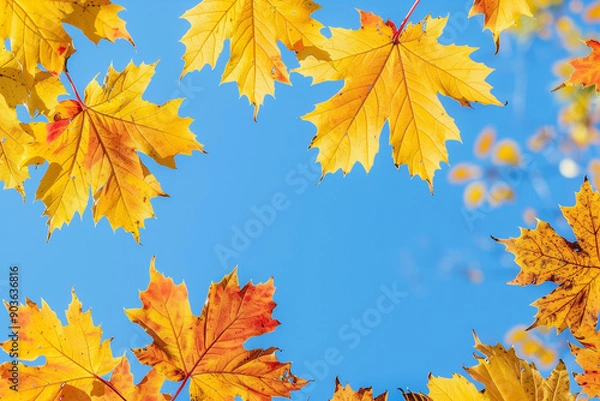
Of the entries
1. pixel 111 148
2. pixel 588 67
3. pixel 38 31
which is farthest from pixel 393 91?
pixel 38 31

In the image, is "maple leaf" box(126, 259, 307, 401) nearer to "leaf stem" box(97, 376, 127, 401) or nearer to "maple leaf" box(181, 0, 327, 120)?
"leaf stem" box(97, 376, 127, 401)

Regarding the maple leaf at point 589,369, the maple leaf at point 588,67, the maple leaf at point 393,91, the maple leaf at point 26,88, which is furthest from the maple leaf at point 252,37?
the maple leaf at point 589,369

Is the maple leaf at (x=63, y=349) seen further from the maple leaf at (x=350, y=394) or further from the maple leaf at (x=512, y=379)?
the maple leaf at (x=512, y=379)

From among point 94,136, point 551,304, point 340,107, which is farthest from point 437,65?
point 94,136

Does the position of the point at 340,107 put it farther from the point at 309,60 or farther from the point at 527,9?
the point at 527,9

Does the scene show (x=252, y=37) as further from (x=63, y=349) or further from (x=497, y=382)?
(x=497, y=382)

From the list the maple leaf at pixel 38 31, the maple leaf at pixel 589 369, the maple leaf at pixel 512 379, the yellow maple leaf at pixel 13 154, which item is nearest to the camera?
the maple leaf at pixel 38 31
